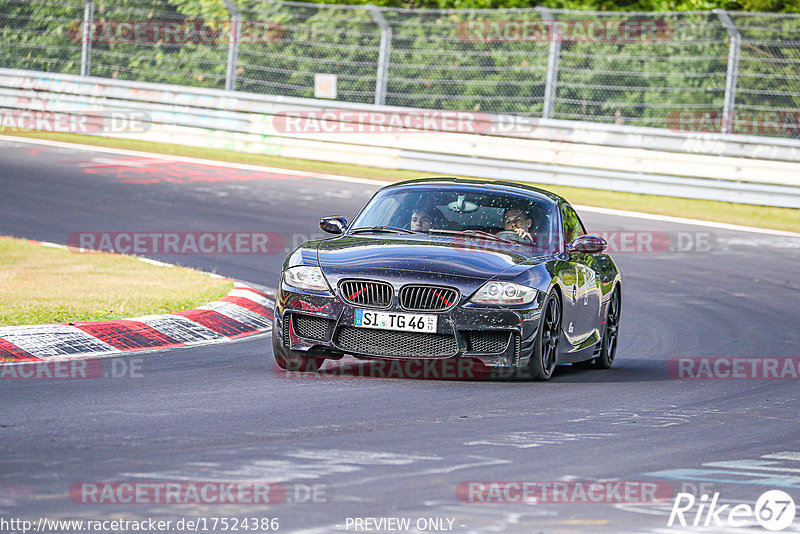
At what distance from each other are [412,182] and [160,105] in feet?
51.8

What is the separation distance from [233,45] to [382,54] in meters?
2.97

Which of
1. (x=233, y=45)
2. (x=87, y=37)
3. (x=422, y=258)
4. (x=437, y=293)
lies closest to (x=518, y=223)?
(x=422, y=258)

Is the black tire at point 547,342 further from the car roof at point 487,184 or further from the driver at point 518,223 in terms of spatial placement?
the car roof at point 487,184

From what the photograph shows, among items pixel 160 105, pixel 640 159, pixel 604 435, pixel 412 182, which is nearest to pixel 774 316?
pixel 412 182

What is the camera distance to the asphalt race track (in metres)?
5.13

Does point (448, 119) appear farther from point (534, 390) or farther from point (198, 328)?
point (534, 390)

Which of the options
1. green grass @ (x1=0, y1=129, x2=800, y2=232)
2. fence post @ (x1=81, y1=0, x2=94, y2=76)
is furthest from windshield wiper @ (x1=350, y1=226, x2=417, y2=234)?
fence post @ (x1=81, y1=0, x2=94, y2=76)

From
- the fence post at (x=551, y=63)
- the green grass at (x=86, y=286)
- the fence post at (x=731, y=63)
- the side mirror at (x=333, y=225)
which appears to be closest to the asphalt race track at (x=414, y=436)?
the side mirror at (x=333, y=225)

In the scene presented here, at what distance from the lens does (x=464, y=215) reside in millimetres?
9914

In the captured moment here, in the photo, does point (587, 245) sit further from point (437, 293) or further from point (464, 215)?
point (437, 293)

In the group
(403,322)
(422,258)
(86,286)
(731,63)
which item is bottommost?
(86,286)

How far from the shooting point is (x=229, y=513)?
16.3 feet

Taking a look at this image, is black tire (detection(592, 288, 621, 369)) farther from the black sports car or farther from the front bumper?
the front bumper

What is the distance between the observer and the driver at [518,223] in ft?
32.4
